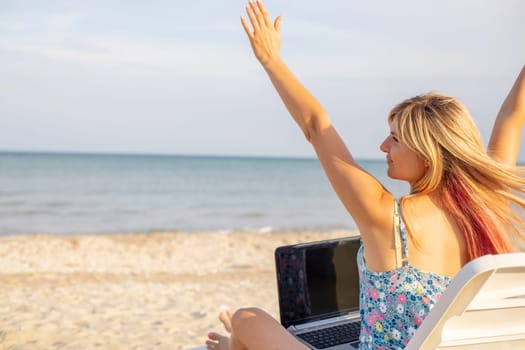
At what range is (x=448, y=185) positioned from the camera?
6.84 feet

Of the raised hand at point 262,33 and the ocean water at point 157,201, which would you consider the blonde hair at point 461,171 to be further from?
the ocean water at point 157,201

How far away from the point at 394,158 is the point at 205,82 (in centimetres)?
3811

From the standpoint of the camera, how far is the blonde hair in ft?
6.52

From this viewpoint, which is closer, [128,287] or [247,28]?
[247,28]

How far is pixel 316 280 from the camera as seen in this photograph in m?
2.83

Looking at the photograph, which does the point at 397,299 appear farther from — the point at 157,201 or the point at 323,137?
the point at 157,201

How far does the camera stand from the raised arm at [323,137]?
6.39ft

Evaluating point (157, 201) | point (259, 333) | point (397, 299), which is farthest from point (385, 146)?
point (157, 201)

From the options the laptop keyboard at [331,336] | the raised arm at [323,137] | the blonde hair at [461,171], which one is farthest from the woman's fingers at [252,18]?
the laptop keyboard at [331,336]

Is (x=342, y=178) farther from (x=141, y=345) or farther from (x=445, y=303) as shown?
(x=141, y=345)

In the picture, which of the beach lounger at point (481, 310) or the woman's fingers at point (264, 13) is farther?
the woman's fingers at point (264, 13)

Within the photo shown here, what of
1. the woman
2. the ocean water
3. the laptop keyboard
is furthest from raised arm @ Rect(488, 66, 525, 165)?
the ocean water

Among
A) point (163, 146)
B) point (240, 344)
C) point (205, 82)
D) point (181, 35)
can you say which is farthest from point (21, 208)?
point (163, 146)

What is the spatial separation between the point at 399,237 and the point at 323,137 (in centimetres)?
43
